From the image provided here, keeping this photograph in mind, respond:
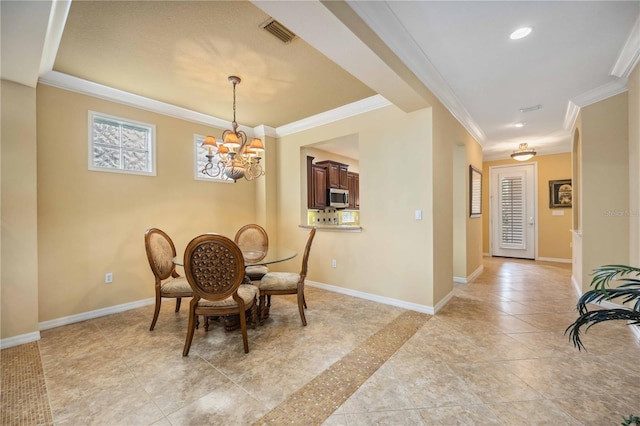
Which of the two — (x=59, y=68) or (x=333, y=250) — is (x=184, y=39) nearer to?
(x=59, y=68)

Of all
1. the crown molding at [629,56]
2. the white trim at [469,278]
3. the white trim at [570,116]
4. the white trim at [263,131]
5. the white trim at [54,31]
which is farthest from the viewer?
the white trim at [263,131]

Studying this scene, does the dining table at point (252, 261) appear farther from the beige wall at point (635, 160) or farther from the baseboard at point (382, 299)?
the beige wall at point (635, 160)

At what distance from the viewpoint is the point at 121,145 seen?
340 centimetres

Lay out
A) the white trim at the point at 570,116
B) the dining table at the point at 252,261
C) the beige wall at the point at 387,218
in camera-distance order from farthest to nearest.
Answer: the white trim at the point at 570,116
the beige wall at the point at 387,218
the dining table at the point at 252,261

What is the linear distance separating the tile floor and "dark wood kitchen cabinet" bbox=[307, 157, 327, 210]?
8.03ft

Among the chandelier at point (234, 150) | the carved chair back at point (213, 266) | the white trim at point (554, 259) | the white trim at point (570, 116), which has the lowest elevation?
the white trim at point (554, 259)

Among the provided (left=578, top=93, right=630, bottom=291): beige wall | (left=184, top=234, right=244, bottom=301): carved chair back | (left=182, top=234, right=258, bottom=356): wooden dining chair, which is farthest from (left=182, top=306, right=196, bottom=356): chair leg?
(left=578, top=93, right=630, bottom=291): beige wall

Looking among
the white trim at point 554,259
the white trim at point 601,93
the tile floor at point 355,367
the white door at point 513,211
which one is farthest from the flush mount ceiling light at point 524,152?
the tile floor at point 355,367

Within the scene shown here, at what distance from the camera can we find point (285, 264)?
4758mm

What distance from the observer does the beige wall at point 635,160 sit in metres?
2.55

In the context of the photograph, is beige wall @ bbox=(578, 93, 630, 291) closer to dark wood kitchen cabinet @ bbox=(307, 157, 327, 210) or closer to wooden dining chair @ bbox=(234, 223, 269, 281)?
dark wood kitchen cabinet @ bbox=(307, 157, 327, 210)

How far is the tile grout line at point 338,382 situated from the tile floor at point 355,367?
47 mm

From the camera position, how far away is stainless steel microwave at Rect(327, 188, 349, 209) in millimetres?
5648

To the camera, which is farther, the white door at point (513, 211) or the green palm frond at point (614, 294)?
the white door at point (513, 211)
